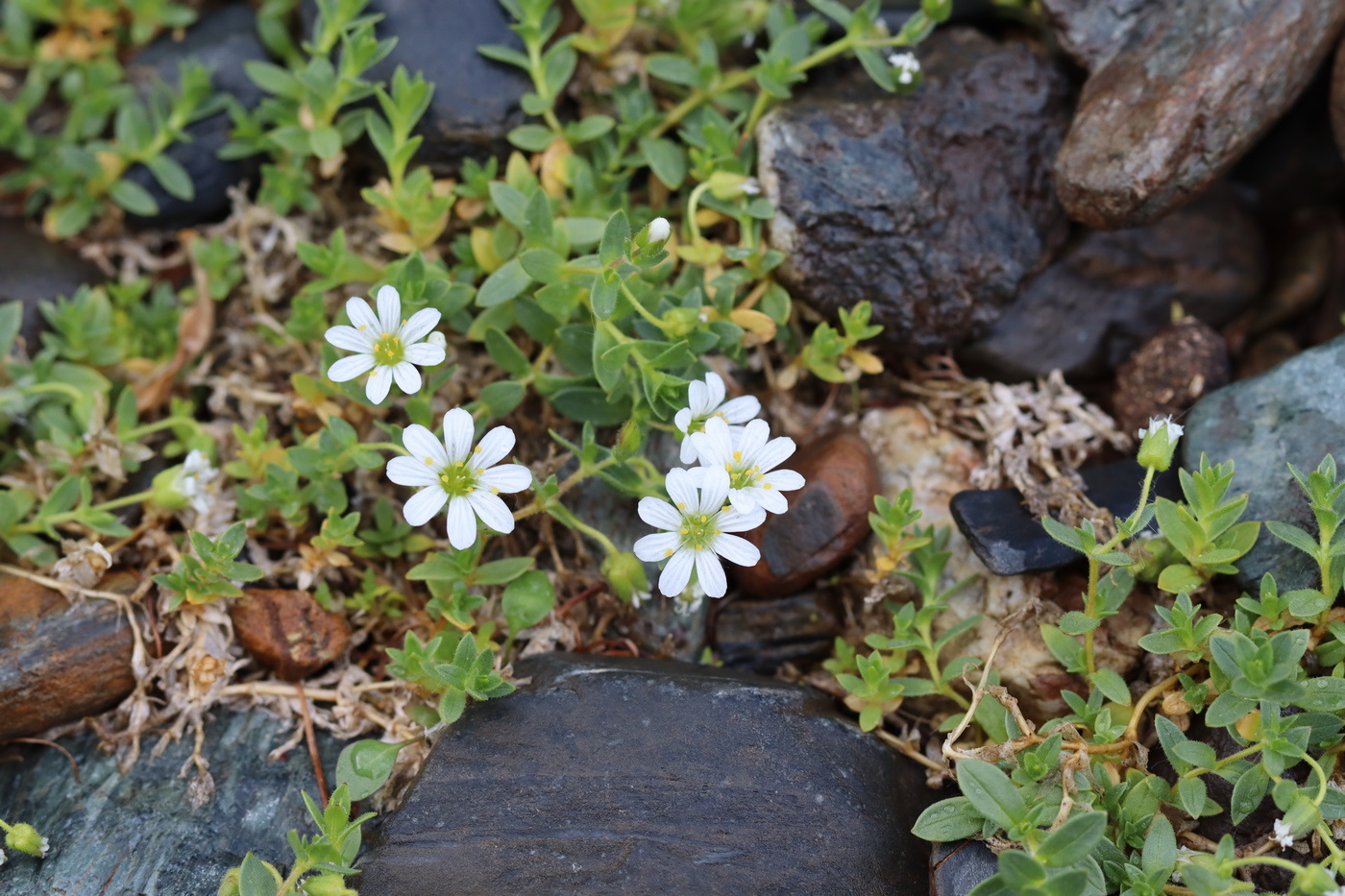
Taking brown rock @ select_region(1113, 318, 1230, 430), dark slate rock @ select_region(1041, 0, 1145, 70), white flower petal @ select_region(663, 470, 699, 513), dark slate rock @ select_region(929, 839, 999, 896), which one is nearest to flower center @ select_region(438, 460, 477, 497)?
white flower petal @ select_region(663, 470, 699, 513)

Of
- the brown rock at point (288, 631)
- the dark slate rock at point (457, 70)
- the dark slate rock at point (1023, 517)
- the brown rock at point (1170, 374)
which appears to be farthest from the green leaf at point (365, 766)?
the brown rock at point (1170, 374)

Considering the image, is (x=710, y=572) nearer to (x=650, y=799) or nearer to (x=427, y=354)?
(x=650, y=799)

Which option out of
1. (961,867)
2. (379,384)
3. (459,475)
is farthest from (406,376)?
(961,867)

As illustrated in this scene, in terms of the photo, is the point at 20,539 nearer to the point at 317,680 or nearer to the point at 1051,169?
the point at 317,680

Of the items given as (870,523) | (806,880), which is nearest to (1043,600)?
(870,523)

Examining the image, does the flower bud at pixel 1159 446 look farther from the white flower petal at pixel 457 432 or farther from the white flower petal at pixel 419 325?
the white flower petal at pixel 419 325

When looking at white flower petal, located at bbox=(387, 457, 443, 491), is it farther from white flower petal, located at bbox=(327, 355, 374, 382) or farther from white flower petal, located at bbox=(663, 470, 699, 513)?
white flower petal, located at bbox=(663, 470, 699, 513)

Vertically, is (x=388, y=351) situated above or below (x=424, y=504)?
above
